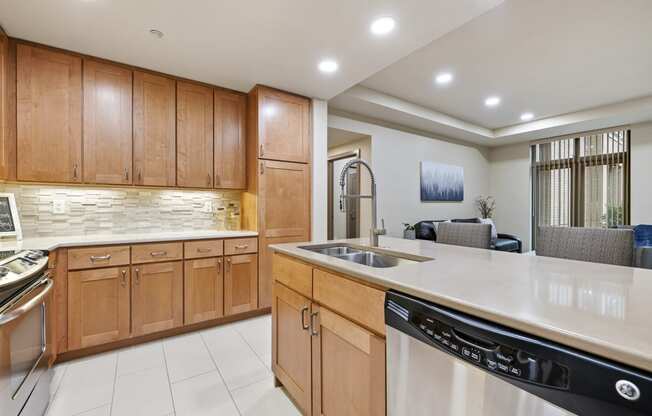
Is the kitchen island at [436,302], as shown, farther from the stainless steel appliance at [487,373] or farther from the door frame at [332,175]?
the door frame at [332,175]

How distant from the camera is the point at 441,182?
216 inches

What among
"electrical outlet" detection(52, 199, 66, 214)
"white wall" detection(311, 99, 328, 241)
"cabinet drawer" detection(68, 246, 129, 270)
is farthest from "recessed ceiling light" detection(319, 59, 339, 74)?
"electrical outlet" detection(52, 199, 66, 214)

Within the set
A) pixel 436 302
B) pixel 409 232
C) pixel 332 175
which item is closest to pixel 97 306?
pixel 436 302

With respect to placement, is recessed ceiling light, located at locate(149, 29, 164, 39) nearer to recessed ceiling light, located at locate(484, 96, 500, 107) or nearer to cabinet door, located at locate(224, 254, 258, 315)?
cabinet door, located at locate(224, 254, 258, 315)

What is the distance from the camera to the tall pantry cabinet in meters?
3.05

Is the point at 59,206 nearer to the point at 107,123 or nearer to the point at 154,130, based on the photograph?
the point at 107,123

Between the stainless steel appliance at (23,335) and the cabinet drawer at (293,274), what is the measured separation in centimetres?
116

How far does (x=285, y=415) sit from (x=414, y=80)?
3.54 metres

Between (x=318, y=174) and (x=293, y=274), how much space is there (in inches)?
77.3

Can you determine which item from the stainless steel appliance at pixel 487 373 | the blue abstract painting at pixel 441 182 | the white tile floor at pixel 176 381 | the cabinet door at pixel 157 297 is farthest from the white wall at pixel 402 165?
the stainless steel appliance at pixel 487 373

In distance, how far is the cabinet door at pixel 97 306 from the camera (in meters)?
2.18

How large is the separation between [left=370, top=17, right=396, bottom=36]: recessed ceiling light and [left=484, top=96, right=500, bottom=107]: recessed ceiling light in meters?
2.72

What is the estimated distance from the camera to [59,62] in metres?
2.37

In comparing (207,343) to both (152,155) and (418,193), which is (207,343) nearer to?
(152,155)
